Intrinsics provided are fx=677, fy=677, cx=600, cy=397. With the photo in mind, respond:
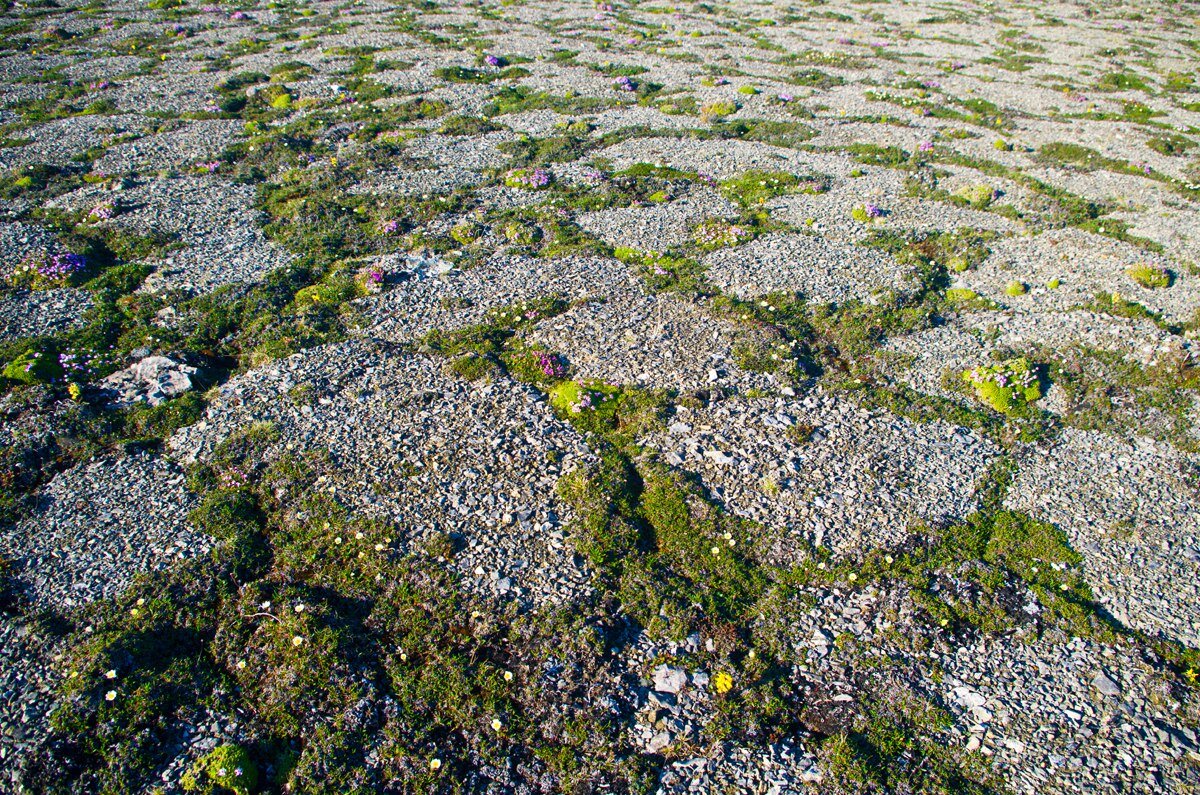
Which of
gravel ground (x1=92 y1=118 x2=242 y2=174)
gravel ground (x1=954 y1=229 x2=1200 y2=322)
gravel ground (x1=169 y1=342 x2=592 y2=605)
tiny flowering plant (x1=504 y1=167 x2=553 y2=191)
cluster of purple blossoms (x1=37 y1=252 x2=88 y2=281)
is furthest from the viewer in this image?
gravel ground (x1=92 y1=118 x2=242 y2=174)

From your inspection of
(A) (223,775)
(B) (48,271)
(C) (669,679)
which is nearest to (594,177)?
(B) (48,271)

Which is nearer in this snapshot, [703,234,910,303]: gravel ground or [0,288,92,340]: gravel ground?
[0,288,92,340]: gravel ground

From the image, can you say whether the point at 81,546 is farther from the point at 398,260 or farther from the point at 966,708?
the point at 966,708

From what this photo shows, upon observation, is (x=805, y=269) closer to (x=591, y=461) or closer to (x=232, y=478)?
(x=591, y=461)

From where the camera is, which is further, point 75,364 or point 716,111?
point 716,111

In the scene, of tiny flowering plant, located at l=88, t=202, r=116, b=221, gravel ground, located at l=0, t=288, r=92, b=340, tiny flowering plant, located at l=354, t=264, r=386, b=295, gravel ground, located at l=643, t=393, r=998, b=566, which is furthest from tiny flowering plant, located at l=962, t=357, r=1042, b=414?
tiny flowering plant, located at l=88, t=202, r=116, b=221

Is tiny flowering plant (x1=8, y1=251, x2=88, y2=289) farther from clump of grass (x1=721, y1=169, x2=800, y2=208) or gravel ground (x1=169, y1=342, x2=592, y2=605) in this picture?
clump of grass (x1=721, y1=169, x2=800, y2=208)
